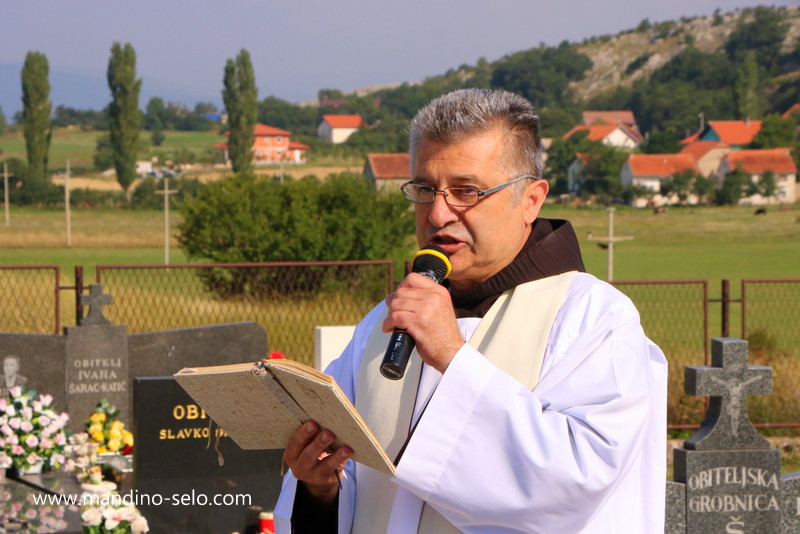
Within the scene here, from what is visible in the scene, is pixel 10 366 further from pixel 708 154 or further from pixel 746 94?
pixel 746 94

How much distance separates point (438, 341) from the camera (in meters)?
2.14

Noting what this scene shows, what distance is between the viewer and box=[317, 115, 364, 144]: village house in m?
147

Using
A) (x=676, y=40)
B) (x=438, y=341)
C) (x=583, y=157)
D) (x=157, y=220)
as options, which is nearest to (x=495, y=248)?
(x=438, y=341)

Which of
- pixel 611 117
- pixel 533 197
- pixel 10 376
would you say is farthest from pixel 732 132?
pixel 533 197

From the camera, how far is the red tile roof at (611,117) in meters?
145

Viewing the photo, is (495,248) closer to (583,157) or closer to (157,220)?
(157,220)

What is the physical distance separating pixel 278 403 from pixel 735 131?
115 meters

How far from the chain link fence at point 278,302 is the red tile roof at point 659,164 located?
68867 mm

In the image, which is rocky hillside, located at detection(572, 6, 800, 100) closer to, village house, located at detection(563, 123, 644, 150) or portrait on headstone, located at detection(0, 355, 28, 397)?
village house, located at detection(563, 123, 644, 150)

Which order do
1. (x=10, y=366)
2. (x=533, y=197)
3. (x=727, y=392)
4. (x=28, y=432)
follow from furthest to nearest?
(x=10, y=366) < (x=28, y=432) < (x=727, y=392) < (x=533, y=197)

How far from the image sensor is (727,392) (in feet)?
18.8

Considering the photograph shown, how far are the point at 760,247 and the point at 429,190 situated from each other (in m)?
47.1

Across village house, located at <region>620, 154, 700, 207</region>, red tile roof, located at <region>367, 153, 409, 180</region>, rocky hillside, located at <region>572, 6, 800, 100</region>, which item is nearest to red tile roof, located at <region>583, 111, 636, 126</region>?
rocky hillside, located at <region>572, 6, 800, 100</region>

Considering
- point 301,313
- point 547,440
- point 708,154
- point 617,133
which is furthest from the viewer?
point 617,133
